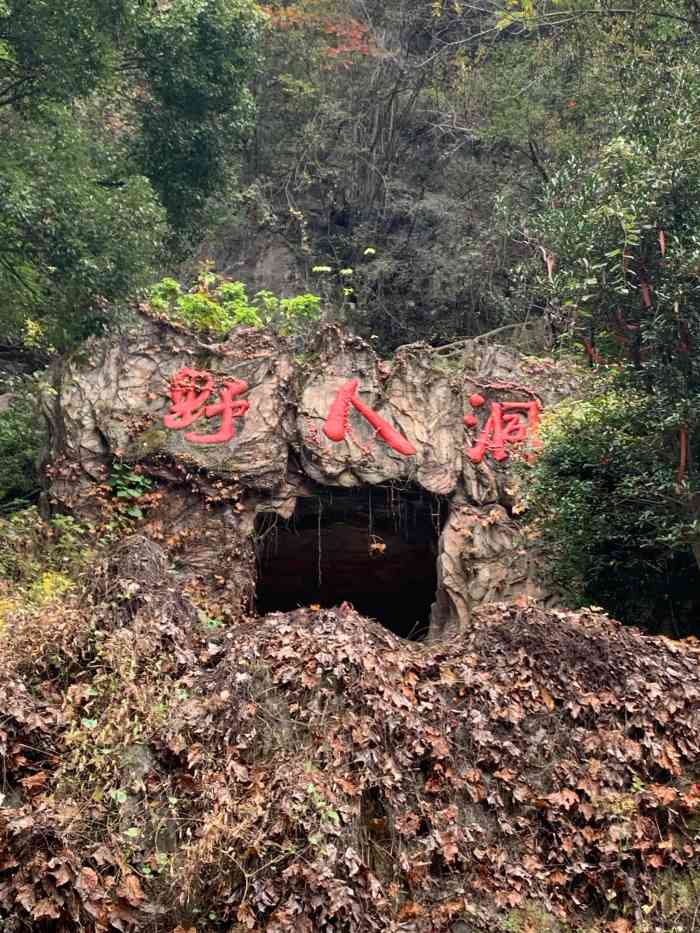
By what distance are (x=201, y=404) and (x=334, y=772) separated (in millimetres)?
4764

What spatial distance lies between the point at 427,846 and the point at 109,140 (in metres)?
10.0

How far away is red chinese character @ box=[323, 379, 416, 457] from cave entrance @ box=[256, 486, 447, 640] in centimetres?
43

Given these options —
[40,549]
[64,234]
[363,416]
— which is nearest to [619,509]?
[363,416]

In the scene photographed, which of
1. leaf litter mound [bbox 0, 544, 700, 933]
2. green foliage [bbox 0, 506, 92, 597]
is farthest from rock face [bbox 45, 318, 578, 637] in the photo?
leaf litter mound [bbox 0, 544, 700, 933]

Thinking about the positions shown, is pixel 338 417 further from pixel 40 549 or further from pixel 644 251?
pixel 644 251

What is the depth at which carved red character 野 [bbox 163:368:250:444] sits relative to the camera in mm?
8891

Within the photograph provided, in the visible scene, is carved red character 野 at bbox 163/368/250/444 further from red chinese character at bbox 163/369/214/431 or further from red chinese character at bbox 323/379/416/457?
red chinese character at bbox 323/379/416/457

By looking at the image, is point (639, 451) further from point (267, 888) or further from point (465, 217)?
point (465, 217)

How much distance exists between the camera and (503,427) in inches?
385

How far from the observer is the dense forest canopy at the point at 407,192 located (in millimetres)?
6977

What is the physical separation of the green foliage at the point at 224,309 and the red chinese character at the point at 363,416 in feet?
4.66

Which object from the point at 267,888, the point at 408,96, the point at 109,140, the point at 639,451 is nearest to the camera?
the point at 267,888

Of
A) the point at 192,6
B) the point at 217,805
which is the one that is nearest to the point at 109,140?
the point at 192,6

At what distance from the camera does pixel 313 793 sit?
4766mm
